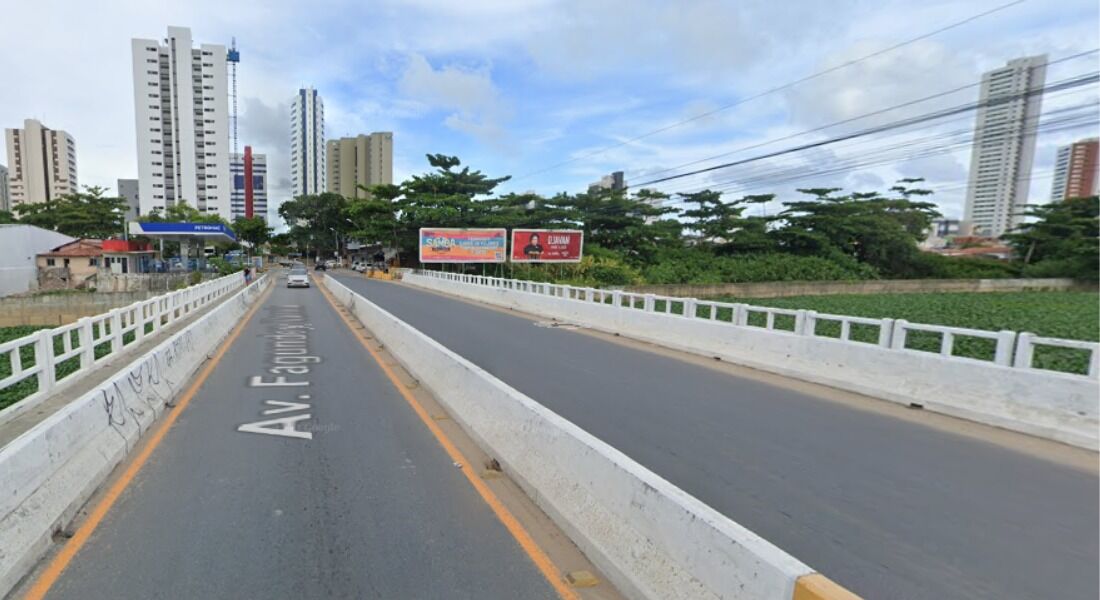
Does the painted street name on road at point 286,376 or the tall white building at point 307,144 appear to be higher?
the tall white building at point 307,144

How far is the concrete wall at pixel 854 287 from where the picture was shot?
51875 mm

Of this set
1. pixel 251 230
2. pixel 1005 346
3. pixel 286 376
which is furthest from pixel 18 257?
pixel 1005 346

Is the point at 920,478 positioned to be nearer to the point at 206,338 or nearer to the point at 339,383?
the point at 339,383

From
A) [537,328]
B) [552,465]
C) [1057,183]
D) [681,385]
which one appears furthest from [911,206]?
[552,465]

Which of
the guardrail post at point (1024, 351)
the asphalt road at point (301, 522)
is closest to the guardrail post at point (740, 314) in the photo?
the guardrail post at point (1024, 351)

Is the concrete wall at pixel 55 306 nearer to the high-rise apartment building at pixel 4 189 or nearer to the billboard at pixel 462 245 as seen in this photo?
the billboard at pixel 462 245

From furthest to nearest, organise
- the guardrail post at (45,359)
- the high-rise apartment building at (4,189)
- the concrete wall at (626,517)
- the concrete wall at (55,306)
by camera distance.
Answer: the high-rise apartment building at (4,189) < the concrete wall at (55,306) < the guardrail post at (45,359) < the concrete wall at (626,517)

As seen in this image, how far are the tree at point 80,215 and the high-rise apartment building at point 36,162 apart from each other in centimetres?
7510

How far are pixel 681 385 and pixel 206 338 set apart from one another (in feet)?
32.6

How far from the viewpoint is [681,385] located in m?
9.19

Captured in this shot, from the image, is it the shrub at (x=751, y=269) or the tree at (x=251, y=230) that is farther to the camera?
the tree at (x=251, y=230)

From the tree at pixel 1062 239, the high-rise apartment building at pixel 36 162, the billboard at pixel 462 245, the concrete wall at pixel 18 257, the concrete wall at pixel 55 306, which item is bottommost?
the concrete wall at pixel 55 306

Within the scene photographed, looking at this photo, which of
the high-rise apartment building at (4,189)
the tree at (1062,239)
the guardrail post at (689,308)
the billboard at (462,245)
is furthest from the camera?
the high-rise apartment building at (4,189)

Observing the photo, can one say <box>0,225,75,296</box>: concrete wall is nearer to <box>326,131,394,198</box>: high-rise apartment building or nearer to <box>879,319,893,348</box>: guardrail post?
<box>879,319,893,348</box>: guardrail post
